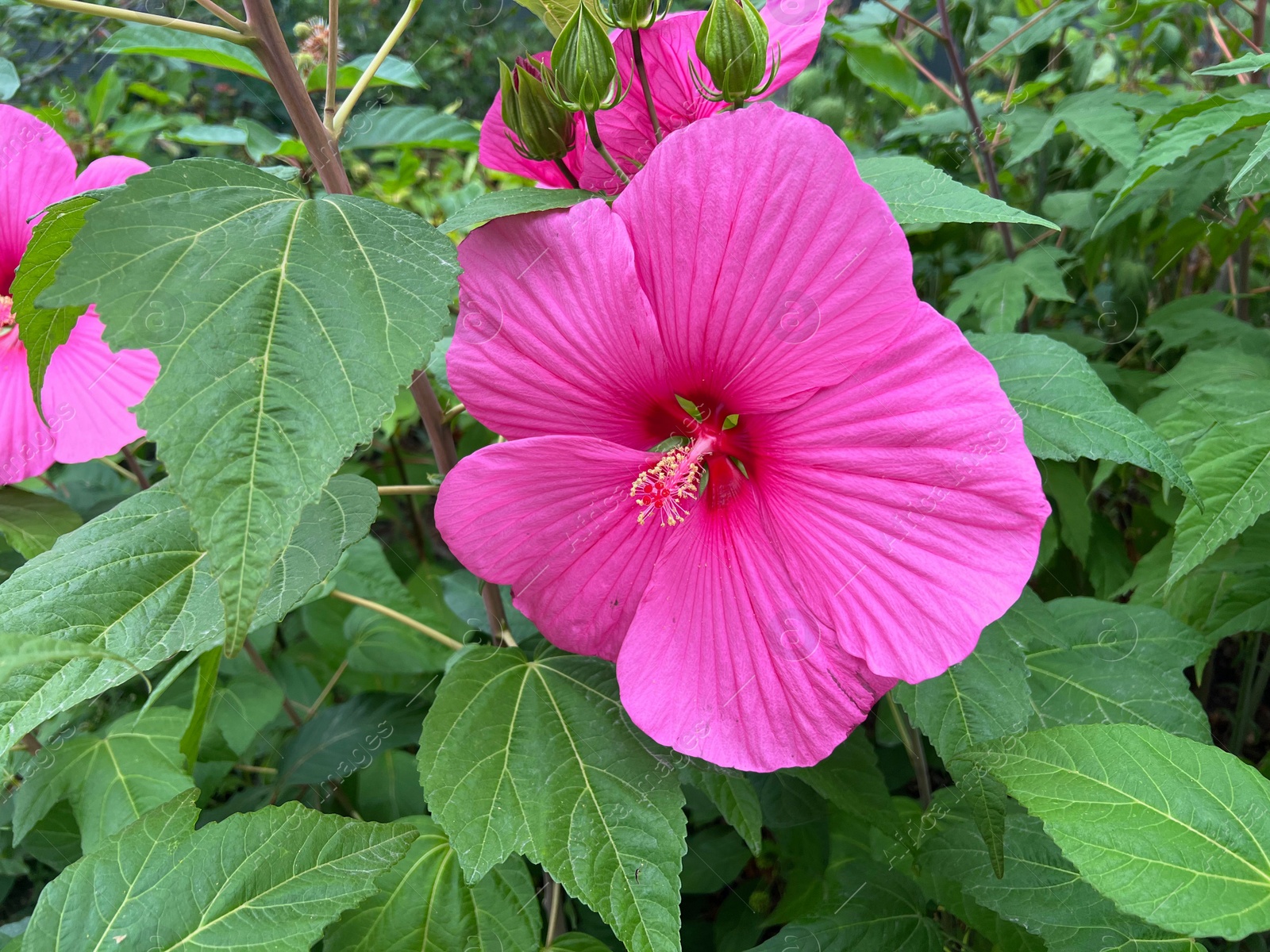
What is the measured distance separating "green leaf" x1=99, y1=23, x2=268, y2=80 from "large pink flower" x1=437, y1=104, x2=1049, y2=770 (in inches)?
20.8

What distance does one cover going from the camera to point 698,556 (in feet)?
2.45

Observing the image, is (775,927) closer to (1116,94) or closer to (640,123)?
(640,123)

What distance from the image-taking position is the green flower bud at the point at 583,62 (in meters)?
0.67

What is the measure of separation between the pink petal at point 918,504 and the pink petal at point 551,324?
0.15 m

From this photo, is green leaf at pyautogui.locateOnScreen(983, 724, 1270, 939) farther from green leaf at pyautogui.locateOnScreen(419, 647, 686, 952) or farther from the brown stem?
the brown stem

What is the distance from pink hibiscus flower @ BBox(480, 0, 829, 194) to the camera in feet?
2.57

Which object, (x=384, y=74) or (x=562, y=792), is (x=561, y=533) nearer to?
(x=562, y=792)

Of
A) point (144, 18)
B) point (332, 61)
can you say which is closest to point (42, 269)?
point (144, 18)

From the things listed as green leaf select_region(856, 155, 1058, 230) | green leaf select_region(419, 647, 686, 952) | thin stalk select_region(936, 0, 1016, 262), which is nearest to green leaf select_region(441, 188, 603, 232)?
green leaf select_region(856, 155, 1058, 230)

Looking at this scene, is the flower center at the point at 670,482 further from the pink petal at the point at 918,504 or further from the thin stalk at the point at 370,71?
the thin stalk at the point at 370,71

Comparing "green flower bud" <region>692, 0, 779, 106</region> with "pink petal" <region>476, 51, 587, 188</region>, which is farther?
"pink petal" <region>476, 51, 587, 188</region>

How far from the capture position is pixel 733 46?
0.69 metres

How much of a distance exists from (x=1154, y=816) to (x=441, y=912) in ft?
2.10

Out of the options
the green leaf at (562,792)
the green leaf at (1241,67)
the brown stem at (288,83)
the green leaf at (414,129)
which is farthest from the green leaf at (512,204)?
the green leaf at (1241,67)
